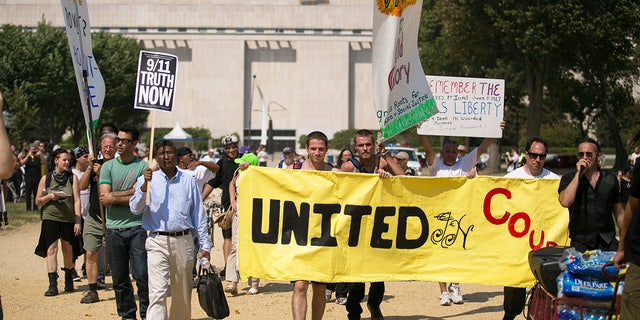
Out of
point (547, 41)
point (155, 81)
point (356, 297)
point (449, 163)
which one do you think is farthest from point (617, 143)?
point (155, 81)

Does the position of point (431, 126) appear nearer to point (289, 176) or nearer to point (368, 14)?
point (289, 176)

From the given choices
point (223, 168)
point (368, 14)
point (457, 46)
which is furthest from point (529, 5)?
point (368, 14)

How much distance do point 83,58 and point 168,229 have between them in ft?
8.82

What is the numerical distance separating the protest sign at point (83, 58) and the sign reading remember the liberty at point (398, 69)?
134 inches

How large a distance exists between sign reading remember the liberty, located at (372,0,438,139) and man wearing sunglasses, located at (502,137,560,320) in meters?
1.38

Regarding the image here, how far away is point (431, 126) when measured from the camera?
1095 centimetres

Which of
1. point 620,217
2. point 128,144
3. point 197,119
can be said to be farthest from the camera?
point 197,119

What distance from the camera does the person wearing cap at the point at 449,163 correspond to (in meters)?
10.2

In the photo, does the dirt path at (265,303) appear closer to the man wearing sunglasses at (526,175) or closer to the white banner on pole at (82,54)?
the man wearing sunglasses at (526,175)

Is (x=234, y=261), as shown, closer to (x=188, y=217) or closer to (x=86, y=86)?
(x=86, y=86)

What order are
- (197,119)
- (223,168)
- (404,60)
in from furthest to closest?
(197,119) < (223,168) < (404,60)

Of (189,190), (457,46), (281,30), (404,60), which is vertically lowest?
(189,190)

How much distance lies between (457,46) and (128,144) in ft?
106

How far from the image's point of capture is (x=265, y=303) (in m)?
10.9
